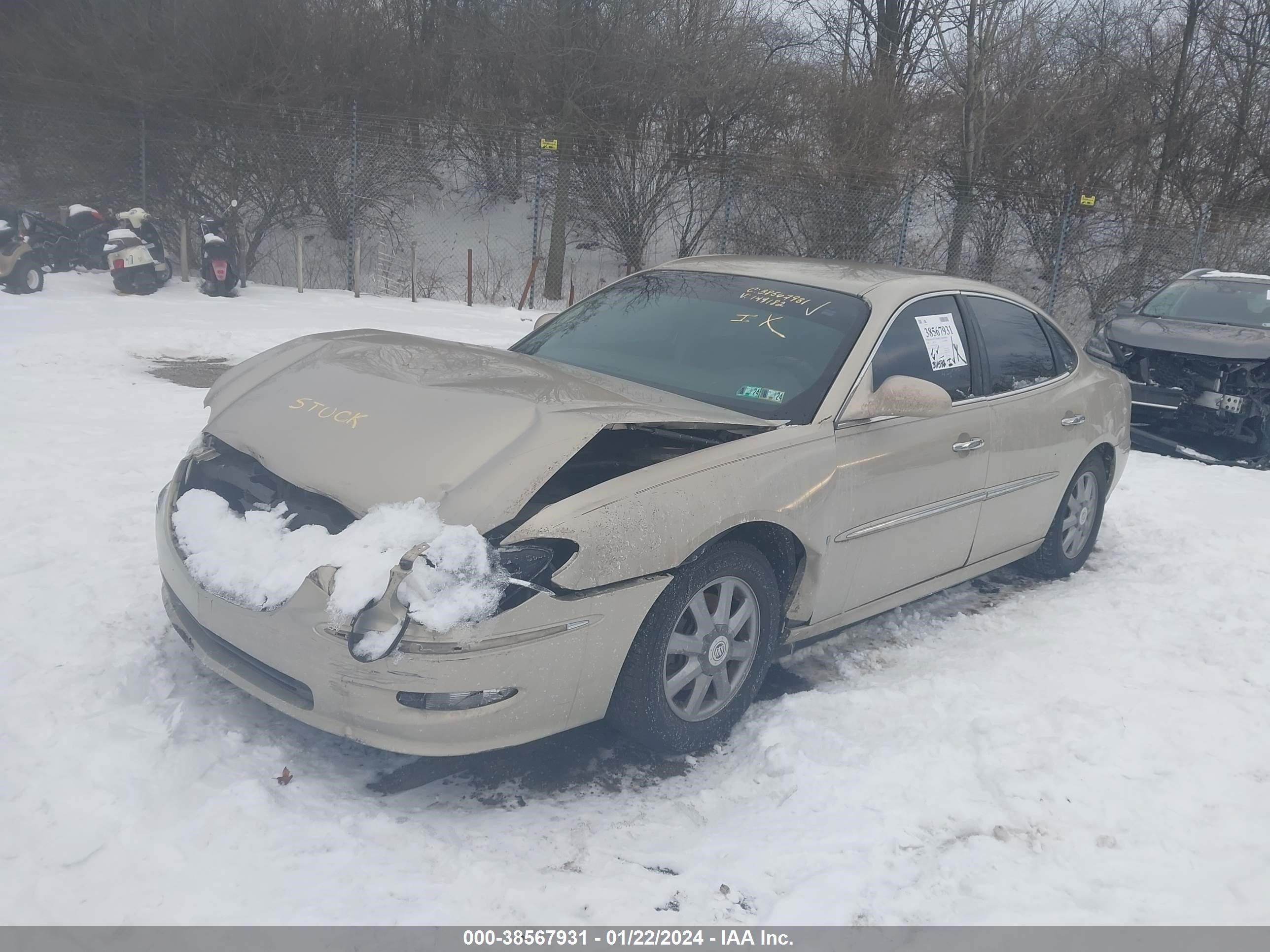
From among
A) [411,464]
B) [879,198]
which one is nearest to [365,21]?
[879,198]

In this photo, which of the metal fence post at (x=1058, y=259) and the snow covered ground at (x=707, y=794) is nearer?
the snow covered ground at (x=707, y=794)

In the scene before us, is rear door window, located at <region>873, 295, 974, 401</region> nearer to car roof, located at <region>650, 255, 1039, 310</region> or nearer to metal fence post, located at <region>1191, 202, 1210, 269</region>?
car roof, located at <region>650, 255, 1039, 310</region>

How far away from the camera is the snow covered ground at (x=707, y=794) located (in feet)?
8.34

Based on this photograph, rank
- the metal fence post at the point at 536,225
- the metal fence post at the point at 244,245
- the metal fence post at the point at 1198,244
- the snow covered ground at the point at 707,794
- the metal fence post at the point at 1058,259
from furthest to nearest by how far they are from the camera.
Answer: the metal fence post at the point at 1198,244 → the metal fence post at the point at 1058,259 → the metal fence post at the point at 244,245 → the metal fence post at the point at 536,225 → the snow covered ground at the point at 707,794

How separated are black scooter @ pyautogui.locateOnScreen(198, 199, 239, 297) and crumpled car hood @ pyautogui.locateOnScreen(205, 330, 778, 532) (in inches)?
399

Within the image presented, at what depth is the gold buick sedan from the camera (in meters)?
2.74

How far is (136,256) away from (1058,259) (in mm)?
14693

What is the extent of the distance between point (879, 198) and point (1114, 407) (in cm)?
1231

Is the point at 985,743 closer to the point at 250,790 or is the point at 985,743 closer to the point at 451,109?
the point at 250,790

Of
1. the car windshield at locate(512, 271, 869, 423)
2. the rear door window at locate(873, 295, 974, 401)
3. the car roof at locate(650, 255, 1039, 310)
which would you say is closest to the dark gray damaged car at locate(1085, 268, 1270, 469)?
the car roof at locate(650, 255, 1039, 310)

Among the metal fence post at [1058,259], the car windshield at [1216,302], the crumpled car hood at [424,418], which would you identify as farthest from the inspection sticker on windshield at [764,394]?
the metal fence post at [1058,259]

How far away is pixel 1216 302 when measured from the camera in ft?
31.6

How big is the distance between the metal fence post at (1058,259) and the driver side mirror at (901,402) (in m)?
15.1

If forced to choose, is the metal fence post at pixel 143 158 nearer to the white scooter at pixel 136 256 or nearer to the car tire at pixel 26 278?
the white scooter at pixel 136 256
